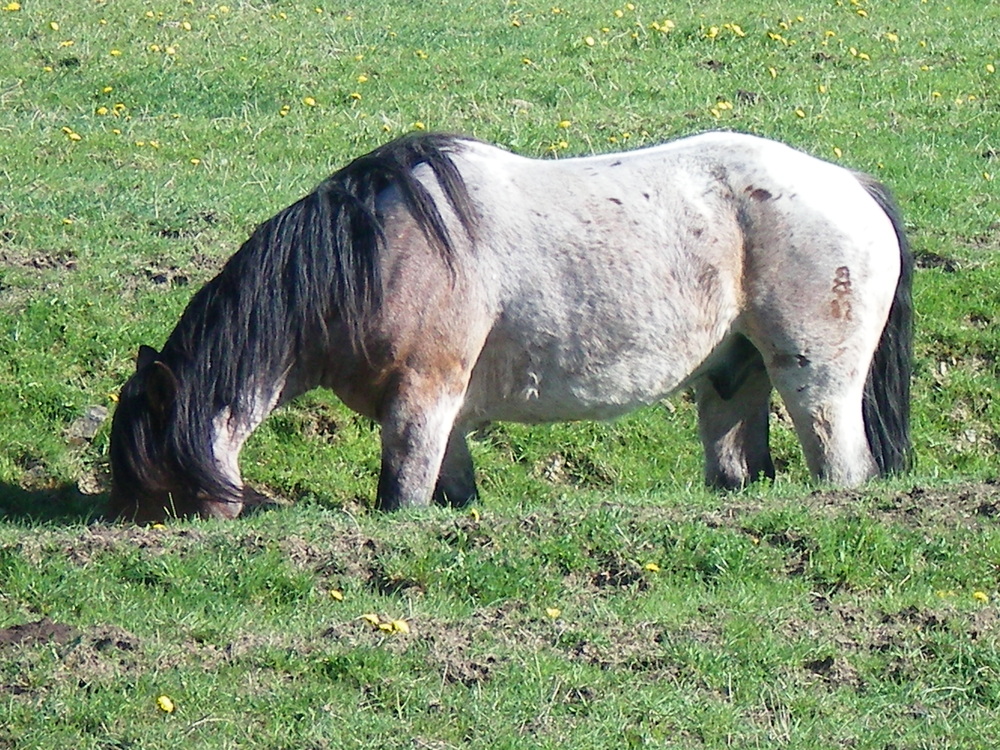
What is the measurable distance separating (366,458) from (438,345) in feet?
7.11

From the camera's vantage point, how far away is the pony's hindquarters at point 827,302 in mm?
7543

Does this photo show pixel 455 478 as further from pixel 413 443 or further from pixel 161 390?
pixel 161 390

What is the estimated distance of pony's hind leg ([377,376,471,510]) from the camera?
6973 mm

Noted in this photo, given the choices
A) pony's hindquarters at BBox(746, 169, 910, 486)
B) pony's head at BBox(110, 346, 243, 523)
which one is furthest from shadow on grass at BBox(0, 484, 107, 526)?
pony's hindquarters at BBox(746, 169, 910, 486)

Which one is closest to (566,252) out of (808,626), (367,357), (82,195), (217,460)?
(367,357)

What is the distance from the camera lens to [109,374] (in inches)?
362

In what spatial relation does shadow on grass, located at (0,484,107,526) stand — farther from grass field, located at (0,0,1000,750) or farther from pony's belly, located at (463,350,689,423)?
pony's belly, located at (463,350,689,423)

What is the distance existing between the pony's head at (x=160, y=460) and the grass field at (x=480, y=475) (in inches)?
9.9

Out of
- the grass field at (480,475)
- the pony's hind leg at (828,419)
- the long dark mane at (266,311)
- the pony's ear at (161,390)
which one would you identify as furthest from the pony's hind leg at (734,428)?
the pony's ear at (161,390)

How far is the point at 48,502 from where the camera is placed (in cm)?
841

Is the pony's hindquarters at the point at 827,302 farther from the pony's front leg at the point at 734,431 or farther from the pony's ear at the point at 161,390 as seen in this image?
the pony's ear at the point at 161,390

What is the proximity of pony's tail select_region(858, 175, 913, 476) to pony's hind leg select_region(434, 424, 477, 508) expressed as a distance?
2155 mm

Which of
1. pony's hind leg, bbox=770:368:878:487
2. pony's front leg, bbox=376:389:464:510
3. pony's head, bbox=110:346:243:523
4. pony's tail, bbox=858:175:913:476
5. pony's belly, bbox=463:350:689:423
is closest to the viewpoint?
pony's head, bbox=110:346:243:523

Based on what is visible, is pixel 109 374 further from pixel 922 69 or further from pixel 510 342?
pixel 922 69
